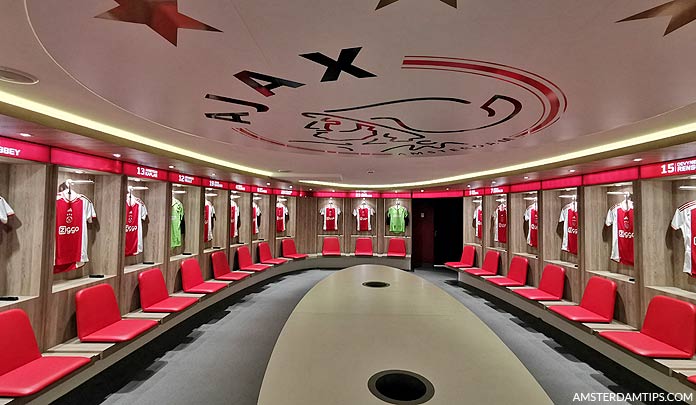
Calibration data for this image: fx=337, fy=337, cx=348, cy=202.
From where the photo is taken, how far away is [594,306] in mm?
4629

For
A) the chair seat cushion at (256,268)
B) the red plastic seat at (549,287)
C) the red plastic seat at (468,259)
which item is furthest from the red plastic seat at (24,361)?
the red plastic seat at (468,259)

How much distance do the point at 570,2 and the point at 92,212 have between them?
507 centimetres

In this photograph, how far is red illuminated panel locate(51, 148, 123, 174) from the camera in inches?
133

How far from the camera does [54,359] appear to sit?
2.93 meters

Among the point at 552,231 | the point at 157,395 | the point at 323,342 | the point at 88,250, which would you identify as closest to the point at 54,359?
the point at 157,395

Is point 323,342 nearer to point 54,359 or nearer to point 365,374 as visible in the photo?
point 365,374

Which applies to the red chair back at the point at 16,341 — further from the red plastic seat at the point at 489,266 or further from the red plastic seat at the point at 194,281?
the red plastic seat at the point at 489,266

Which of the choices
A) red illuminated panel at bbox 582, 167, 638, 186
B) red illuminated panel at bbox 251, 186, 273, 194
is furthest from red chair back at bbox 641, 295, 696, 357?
red illuminated panel at bbox 251, 186, 273, 194

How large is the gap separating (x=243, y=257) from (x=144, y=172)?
146 inches

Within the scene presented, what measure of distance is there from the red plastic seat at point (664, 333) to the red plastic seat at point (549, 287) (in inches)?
62.5

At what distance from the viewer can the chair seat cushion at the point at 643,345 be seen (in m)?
3.19

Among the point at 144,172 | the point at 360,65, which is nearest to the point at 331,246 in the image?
the point at 144,172

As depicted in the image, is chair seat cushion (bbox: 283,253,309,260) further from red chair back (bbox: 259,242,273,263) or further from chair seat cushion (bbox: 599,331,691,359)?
chair seat cushion (bbox: 599,331,691,359)

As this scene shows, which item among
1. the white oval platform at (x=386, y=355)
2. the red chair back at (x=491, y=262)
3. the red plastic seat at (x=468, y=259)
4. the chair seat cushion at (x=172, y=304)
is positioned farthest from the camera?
the red plastic seat at (x=468, y=259)
